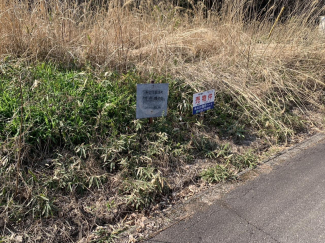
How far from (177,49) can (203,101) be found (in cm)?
144

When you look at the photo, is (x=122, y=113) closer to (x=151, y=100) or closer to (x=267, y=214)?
(x=151, y=100)

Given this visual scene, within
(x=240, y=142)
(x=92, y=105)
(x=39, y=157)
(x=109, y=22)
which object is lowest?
(x=240, y=142)

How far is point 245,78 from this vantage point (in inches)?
173

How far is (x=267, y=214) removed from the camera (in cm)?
262

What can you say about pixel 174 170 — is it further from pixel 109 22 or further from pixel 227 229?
pixel 109 22

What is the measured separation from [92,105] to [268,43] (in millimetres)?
3514

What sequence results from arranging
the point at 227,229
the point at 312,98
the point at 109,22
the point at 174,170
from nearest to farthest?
the point at 227,229, the point at 174,170, the point at 109,22, the point at 312,98

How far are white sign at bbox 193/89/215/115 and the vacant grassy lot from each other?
0.17 metres

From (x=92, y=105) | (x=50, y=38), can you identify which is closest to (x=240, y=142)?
(x=92, y=105)

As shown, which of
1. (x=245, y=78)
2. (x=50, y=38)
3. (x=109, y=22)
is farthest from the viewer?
(x=109, y=22)

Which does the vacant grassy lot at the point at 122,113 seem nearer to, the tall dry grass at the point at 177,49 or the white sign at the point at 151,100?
the tall dry grass at the point at 177,49

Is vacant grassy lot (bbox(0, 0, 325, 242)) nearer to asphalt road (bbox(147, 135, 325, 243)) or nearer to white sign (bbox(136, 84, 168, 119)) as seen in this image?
white sign (bbox(136, 84, 168, 119))

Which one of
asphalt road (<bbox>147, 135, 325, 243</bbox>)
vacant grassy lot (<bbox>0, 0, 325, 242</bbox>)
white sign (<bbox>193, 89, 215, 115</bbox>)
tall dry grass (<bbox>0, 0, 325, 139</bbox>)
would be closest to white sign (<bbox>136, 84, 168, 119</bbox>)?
vacant grassy lot (<bbox>0, 0, 325, 242</bbox>)

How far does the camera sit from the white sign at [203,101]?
3567 mm
